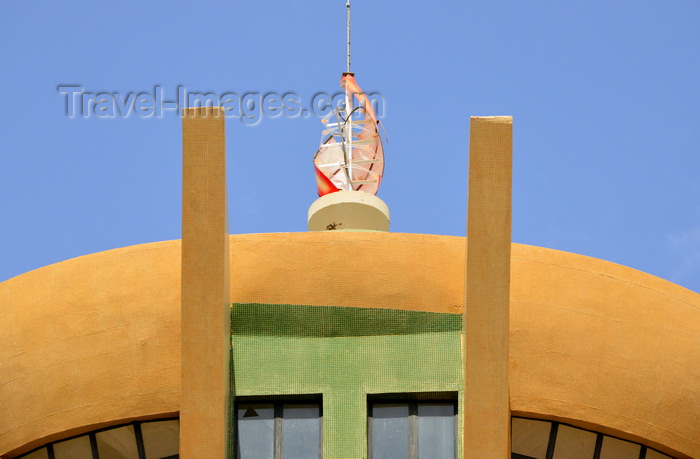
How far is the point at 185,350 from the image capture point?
57.1ft

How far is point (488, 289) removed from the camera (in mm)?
17375

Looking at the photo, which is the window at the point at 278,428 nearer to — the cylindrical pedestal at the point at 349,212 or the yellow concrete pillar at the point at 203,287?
the yellow concrete pillar at the point at 203,287

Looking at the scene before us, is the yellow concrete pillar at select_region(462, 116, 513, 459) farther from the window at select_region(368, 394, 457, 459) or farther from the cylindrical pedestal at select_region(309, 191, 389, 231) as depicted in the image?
the cylindrical pedestal at select_region(309, 191, 389, 231)

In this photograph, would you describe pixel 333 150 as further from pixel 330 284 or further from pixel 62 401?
pixel 62 401

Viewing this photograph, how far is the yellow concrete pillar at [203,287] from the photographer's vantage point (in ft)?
57.0

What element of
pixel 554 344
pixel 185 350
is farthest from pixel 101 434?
pixel 554 344

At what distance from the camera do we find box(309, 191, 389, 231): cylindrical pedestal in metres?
21.9

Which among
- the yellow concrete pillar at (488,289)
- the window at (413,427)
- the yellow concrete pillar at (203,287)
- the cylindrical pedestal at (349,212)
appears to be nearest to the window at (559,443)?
the window at (413,427)

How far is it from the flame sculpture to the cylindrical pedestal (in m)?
0.63

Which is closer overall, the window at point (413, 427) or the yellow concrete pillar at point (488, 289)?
the yellow concrete pillar at point (488, 289)

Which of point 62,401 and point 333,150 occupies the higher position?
point 333,150

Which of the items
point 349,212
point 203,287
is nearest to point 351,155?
A: point 349,212

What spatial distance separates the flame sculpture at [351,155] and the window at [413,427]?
17.3 feet

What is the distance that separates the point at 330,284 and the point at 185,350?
6.81ft
